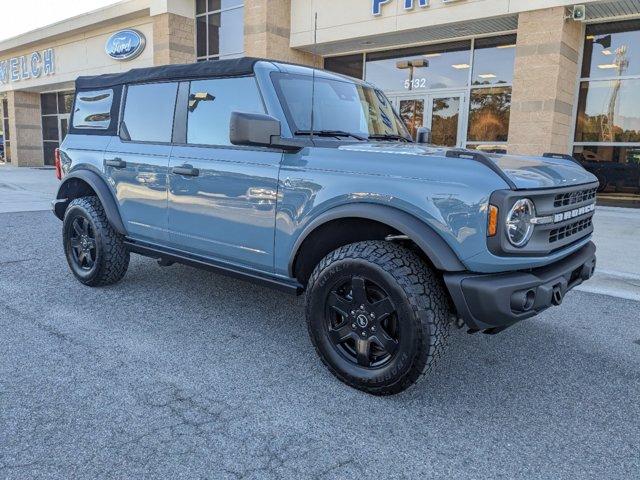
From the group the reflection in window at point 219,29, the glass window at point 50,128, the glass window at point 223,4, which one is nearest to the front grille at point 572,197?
the reflection in window at point 219,29

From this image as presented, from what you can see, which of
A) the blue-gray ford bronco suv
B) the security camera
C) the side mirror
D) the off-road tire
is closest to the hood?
the blue-gray ford bronco suv

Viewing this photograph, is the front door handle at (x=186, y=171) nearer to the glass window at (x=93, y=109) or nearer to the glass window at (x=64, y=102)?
the glass window at (x=93, y=109)

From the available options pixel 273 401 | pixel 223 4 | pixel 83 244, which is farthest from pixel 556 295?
pixel 223 4

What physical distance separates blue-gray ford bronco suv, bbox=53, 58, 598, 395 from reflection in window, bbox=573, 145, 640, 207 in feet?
29.3

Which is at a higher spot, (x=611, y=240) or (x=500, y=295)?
(x=500, y=295)

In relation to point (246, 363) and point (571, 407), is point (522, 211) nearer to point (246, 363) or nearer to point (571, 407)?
point (571, 407)

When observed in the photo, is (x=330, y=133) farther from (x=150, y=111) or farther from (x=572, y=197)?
(x=150, y=111)

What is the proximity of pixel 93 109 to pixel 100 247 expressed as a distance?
1.36 meters

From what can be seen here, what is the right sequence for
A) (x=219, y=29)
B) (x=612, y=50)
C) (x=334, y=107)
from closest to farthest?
(x=334, y=107) → (x=612, y=50) → (x=219, y=29)

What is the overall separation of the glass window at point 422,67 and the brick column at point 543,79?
2167 mm

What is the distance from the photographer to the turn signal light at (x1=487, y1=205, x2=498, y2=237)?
99.2 inches

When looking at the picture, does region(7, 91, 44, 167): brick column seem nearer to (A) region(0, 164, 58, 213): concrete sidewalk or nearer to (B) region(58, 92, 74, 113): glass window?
(B) region(58, 92, 74, 113): glass window

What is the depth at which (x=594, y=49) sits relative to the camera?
11.1 meters

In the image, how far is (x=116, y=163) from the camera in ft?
14.6
